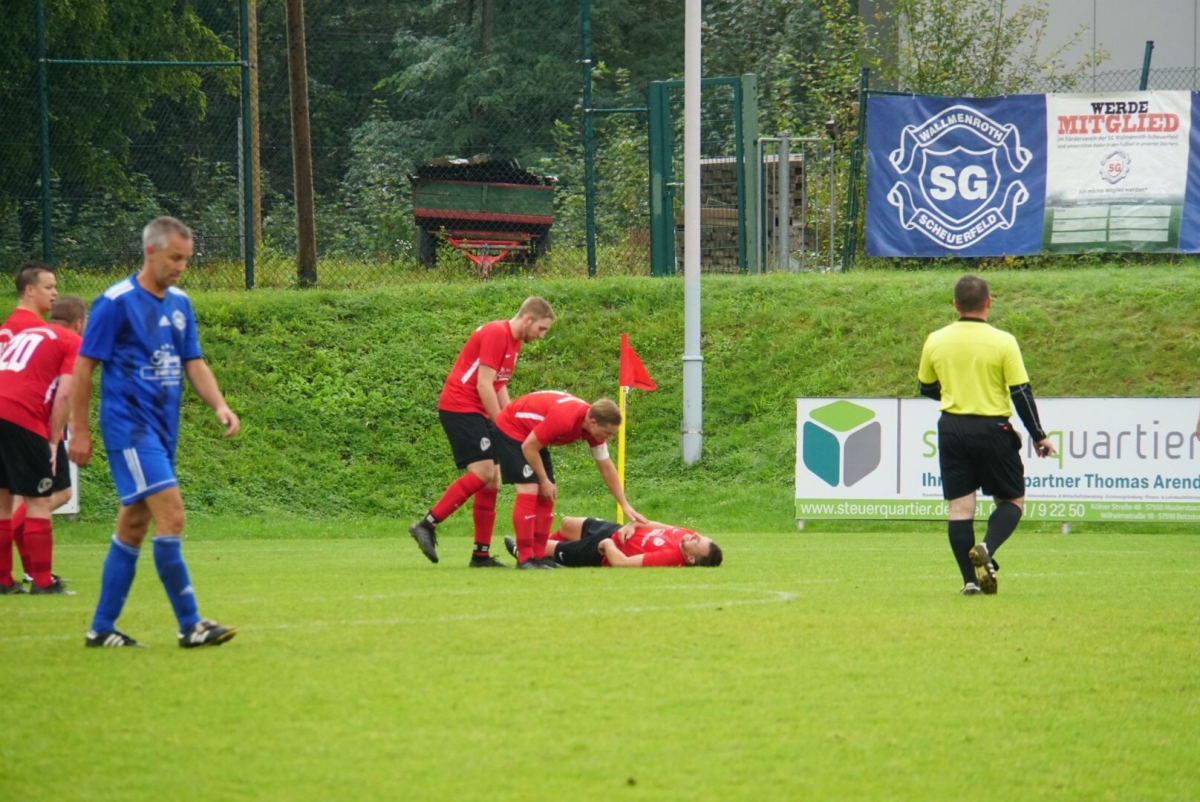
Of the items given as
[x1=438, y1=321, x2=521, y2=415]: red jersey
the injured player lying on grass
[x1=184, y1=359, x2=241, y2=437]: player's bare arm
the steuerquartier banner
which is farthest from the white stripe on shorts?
the steuerquartier banner

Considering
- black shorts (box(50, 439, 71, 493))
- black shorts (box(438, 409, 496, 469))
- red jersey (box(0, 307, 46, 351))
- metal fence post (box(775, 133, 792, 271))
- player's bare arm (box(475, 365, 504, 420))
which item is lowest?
black shorts (box(50, 439, 71, 493))

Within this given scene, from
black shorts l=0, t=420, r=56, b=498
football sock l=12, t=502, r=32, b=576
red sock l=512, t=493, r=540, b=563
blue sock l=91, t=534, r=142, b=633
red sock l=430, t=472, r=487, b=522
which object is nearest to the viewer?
blue sock l=91, t=534, r=142, b=633

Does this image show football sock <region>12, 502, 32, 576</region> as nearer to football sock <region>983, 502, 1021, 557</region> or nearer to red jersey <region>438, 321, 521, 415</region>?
red jersey <region>438, 321, 521, 415</region>

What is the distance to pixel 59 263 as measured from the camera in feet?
70.9

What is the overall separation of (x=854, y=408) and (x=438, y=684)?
36.5 ft

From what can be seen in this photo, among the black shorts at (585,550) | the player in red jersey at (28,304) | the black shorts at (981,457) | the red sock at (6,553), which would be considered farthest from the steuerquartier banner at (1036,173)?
the red sock at (6,553)

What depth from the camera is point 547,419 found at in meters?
10.7

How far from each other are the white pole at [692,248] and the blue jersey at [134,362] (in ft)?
40.4

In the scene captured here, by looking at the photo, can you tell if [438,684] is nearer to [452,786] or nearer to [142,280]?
[452,786]

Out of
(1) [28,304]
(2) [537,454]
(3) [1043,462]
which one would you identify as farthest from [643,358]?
(1) [28,304]

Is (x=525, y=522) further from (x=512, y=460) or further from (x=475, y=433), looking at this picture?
(x=475, y=433)

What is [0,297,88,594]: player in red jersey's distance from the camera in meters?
9.61

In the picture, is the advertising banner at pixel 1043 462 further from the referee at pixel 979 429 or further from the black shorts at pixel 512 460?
the referee at pixel 979 429

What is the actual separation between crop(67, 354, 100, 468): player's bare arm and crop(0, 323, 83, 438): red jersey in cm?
321
